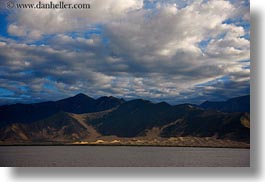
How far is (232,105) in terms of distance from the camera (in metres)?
15.3

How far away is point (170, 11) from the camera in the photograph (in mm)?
15164

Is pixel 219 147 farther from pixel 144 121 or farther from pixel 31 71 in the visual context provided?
pixel 31 71

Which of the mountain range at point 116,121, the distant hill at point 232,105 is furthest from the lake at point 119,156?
the distant hill at point 232,105

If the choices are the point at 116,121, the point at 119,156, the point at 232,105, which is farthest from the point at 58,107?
the point at 232,105

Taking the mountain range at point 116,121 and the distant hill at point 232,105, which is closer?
the distant hill at point 232,105

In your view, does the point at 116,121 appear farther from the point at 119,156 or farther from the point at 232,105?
the point at 232,105

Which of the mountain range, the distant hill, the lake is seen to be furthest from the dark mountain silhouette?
the distant hill

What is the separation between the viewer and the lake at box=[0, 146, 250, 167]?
1473 centimetres

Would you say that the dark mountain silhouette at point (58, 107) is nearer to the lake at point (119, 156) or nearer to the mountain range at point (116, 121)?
the mountain range at point (116, 121)

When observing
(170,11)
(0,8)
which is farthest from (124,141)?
(0,8)

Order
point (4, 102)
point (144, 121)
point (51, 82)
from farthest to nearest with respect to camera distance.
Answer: point (144, 121) < point (51, 82) < point (4, 102)

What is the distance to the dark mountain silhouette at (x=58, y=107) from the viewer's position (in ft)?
49.7

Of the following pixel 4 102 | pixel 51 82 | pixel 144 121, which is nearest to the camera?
pixel 4 102

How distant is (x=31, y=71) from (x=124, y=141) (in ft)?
13.8
